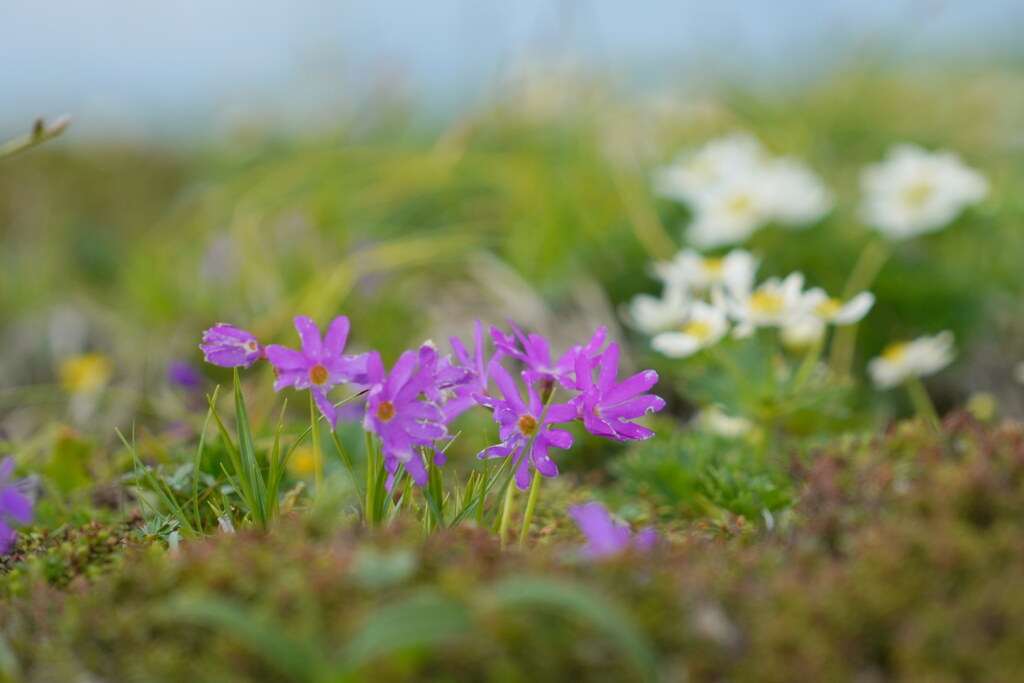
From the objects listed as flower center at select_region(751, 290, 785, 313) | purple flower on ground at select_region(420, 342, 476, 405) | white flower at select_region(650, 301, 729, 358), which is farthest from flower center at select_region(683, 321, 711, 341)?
purple flower on ground at select_region(420, 342, 476, 405)

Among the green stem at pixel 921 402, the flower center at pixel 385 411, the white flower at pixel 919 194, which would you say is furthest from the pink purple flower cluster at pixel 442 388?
the white flower at pixel 919 194

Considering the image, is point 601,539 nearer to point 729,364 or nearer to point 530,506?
point 530,506

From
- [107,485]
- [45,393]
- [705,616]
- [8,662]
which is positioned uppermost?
[705,616]

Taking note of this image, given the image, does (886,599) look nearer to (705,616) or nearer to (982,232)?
(705,616)

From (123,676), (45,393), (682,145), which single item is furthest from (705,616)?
(682,145)

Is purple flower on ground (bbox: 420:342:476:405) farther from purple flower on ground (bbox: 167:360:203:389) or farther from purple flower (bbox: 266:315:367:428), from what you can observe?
purple flower on ground (bbox: 167:360:203:389)

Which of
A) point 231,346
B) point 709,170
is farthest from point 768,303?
point 709,170
